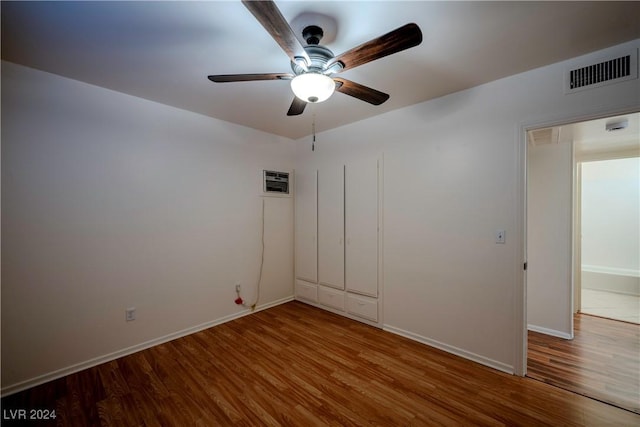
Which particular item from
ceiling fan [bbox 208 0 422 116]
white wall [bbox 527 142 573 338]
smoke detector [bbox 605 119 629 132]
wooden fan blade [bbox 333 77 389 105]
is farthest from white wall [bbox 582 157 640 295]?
ceiling fan [bbox 208 0 422 116]

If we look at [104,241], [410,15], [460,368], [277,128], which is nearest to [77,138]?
[104,241]

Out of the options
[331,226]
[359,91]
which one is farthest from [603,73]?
[331,226]

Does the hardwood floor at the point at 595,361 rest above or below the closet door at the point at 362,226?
below

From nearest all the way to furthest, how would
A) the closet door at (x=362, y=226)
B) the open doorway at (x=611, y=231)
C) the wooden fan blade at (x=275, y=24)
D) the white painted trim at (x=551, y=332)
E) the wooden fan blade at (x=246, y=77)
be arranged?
the wooden fan blade at (x=275, y=24) → the wooden fan blade at (x=246, y=77) → the white painted trim at (x=551, y=332) → the closet door at (x=362, y=226) → the open doorway at (x=611, y=231)

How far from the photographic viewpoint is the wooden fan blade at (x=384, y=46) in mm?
1201

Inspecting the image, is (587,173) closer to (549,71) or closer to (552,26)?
(549,71)

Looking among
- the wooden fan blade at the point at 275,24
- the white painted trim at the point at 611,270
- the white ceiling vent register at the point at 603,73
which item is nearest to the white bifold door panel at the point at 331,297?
the wooden fan blade at the point at 275,24

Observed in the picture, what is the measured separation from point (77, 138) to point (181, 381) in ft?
7.37

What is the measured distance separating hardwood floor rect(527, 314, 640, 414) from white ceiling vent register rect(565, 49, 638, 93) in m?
2.24

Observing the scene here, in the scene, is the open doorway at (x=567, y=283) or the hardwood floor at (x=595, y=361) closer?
the hardwood floor at (x=595, y=361)

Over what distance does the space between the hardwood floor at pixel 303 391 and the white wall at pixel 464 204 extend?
33 centimetres

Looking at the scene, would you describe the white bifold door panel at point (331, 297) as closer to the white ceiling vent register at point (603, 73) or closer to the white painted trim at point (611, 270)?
the white ceiling vent register at point (603, 73)

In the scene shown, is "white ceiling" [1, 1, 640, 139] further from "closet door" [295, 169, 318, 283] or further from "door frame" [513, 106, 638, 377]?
"closet door" [295, 169, 318, 283]

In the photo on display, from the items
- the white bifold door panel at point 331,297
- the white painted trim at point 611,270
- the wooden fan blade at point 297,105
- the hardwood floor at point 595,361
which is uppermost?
the wooden fan blade at point 297,105
